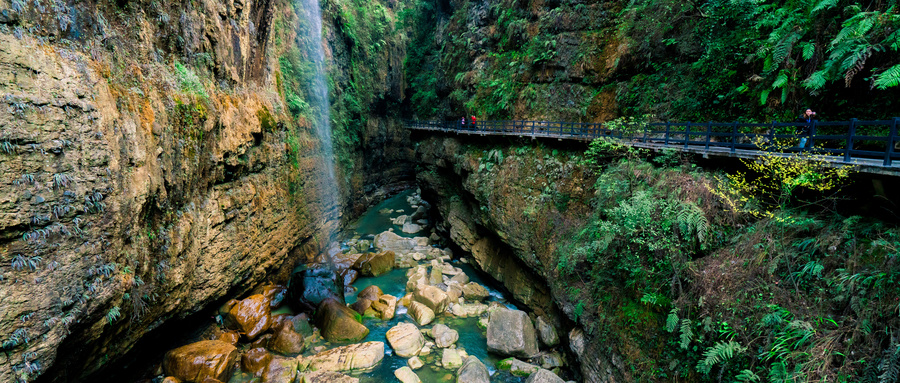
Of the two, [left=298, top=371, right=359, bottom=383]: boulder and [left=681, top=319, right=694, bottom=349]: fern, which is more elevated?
[left=681, top=319, right=694, bottom=349]: fern

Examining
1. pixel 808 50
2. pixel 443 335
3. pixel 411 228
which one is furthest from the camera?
pixel 411 228

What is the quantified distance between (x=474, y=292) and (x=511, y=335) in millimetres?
3961

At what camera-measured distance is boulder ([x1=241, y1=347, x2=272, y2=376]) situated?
9164mm

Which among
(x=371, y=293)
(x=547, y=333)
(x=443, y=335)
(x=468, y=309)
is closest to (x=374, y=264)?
(x=371, y=293)

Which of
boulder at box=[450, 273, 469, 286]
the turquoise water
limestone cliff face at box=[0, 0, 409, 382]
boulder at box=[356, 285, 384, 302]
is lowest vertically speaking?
the turquoise water

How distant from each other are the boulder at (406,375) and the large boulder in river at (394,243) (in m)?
9.53

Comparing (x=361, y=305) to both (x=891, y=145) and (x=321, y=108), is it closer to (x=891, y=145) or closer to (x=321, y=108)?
(x=321, y=108)

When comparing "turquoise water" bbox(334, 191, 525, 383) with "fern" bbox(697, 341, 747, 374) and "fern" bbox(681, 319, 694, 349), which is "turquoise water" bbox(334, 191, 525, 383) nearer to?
"fern" bbox(681, 319, 694, 349)

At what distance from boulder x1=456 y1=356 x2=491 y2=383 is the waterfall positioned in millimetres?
13429

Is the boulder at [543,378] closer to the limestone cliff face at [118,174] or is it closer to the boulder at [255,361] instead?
the boulder at [255,361]

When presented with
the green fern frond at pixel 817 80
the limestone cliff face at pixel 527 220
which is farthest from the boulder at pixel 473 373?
the green fern frond at pixel 817 80

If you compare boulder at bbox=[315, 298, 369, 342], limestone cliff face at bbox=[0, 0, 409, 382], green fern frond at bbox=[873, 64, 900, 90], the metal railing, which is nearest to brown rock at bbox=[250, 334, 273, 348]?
boulder at bbox=[315, 298, 369, 342]

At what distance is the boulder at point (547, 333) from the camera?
34.1ft

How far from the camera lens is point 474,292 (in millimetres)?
14109
